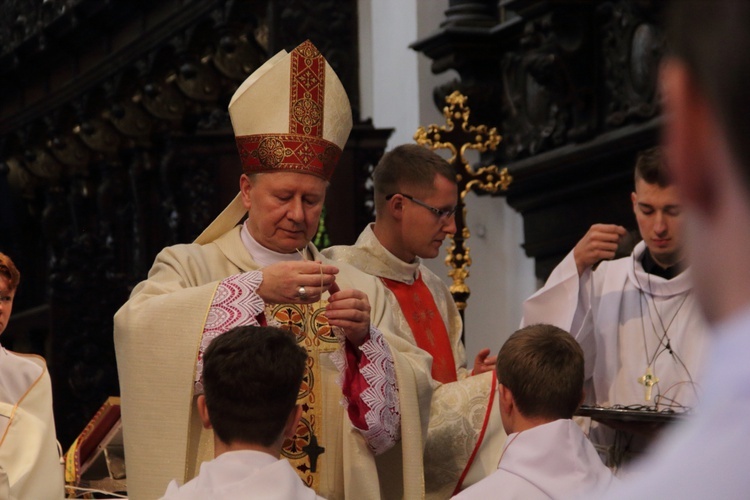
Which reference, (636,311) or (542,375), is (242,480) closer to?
(542,375)

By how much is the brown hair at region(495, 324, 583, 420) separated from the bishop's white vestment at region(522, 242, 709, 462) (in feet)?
3.76

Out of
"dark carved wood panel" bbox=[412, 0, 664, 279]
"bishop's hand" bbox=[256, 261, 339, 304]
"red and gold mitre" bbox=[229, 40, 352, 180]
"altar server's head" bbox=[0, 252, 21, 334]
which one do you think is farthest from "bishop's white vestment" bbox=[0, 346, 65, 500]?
"dark carved wood panel" bbox=[412, 0, 664, 279]

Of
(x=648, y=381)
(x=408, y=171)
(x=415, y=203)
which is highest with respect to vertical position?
(x=408, y=171)

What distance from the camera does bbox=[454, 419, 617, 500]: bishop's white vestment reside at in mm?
3035

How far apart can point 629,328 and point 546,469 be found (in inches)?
64.8

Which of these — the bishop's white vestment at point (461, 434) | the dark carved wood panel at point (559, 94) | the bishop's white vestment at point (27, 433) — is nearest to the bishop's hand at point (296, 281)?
the bishop's white vestment at point (461, 434)

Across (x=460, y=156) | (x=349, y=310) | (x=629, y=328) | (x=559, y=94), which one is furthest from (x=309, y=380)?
(x=559, y=94)

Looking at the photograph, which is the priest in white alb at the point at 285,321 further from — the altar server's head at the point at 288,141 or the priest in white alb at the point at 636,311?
the priest in white alb at the point at 636,311

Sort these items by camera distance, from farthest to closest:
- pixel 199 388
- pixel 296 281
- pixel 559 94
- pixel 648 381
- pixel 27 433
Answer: pixel 559 94 < pixel 27 433 < pixel 648 381 < pixel 199 388 < pixel 296 281

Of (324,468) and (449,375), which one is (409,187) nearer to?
(449,375)

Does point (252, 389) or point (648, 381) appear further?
point (648, 381)

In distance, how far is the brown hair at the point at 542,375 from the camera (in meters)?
3.28

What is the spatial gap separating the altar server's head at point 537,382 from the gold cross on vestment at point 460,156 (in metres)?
2.60

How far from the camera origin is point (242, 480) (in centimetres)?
278
